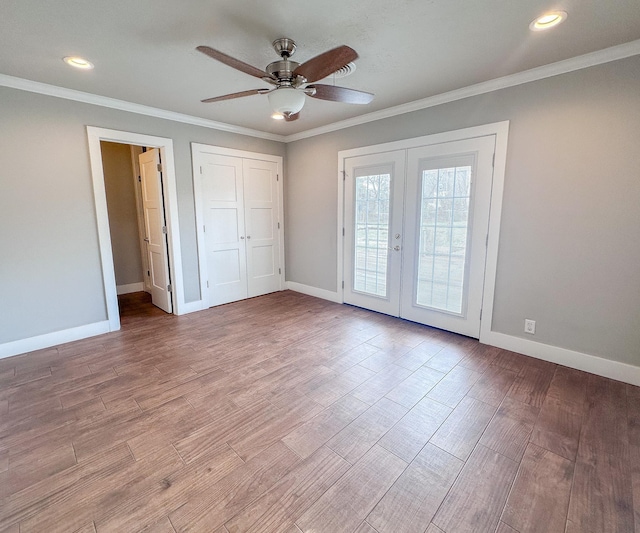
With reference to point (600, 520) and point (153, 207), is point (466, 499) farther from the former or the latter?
point (153, 207)

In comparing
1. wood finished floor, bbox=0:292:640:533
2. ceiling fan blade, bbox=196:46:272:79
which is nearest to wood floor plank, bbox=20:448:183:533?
wood finished floor, bbox=0:292:640:533

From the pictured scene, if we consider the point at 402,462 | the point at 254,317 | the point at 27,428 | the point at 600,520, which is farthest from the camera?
the point at 254,317

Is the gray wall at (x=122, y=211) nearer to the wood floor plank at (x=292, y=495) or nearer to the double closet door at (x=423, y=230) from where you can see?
the double closet door at (x=423, y=230)

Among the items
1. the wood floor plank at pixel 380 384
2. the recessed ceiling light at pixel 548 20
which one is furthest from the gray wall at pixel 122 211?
the recessed ceiling light at pixel 548 20

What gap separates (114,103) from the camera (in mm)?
3176

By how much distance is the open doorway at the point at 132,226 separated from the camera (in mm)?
4215

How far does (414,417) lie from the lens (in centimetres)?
200

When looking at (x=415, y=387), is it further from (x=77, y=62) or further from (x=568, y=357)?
(x=77, y=62)

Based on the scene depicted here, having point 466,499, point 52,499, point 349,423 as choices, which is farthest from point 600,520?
point 52,499

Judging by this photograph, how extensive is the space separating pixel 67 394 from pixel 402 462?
2.47m

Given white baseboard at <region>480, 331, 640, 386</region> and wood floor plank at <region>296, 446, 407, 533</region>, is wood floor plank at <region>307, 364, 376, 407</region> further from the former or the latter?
white baseboard at <region>480, 331, 640, 386</region>

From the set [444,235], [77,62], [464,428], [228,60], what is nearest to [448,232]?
[444,235]

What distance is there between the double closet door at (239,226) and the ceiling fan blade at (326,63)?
255 centimetres

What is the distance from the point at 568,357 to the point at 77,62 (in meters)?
4.75
